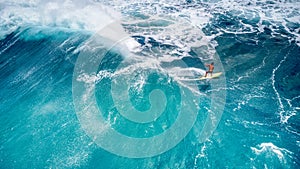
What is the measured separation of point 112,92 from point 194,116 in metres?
8.84

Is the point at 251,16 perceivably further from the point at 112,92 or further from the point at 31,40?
the point at 31,40

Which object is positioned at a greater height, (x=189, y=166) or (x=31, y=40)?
(x=31, y=40)

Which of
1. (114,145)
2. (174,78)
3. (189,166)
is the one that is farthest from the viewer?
(174,78)

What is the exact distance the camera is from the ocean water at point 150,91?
1992 centimetres

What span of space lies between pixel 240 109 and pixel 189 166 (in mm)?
8376

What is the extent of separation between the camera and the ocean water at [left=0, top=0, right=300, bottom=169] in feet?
65.4

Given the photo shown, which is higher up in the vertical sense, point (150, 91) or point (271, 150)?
point (150, 91)

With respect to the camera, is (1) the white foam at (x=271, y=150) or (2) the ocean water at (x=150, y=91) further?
(2) the ocean water at (x=150, y=91)

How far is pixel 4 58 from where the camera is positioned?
108ft

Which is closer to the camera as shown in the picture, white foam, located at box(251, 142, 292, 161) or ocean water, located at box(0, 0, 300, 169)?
white foam, located at box(251, 142, 292, 161)

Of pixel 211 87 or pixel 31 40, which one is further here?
pixel 31 40

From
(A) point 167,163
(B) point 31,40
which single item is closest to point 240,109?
(A) point 167,163

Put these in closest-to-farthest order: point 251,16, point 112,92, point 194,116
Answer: point 194,116
point 112,92
point 251,16

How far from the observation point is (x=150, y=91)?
25594 mm
